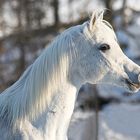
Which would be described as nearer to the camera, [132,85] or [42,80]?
[42,80]

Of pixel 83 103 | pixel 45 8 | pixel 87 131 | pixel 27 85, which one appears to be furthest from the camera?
pixel 45 8

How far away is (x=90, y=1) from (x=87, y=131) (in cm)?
668

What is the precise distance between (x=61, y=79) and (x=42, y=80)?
0.13 metres

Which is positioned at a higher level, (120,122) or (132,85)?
(132,85)

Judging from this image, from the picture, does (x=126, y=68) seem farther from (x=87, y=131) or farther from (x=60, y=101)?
(x=87, y=131)

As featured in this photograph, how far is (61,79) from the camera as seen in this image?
3699mm

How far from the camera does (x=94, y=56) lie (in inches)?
147

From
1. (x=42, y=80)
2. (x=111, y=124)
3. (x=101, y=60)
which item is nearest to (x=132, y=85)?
(x=101, y=60)

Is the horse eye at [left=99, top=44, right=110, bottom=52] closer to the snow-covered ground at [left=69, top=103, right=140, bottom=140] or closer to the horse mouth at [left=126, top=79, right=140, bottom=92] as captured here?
the horse mouth at [left=126, top=79, right=140, bottom=92]

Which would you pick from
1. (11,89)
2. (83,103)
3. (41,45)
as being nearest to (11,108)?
(11,89)

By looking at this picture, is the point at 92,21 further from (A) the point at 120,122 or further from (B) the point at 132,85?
(A) the point at 120,122

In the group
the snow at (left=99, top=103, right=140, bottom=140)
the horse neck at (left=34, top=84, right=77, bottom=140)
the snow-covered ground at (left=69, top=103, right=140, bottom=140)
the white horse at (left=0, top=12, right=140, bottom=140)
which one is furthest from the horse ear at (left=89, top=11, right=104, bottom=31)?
the snow at (left=99, top=103, right=140, bottom=140)

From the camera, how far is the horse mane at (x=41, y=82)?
12.0ft

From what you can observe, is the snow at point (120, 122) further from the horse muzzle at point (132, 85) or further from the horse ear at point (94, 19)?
the horse ear at point (94, 19)
